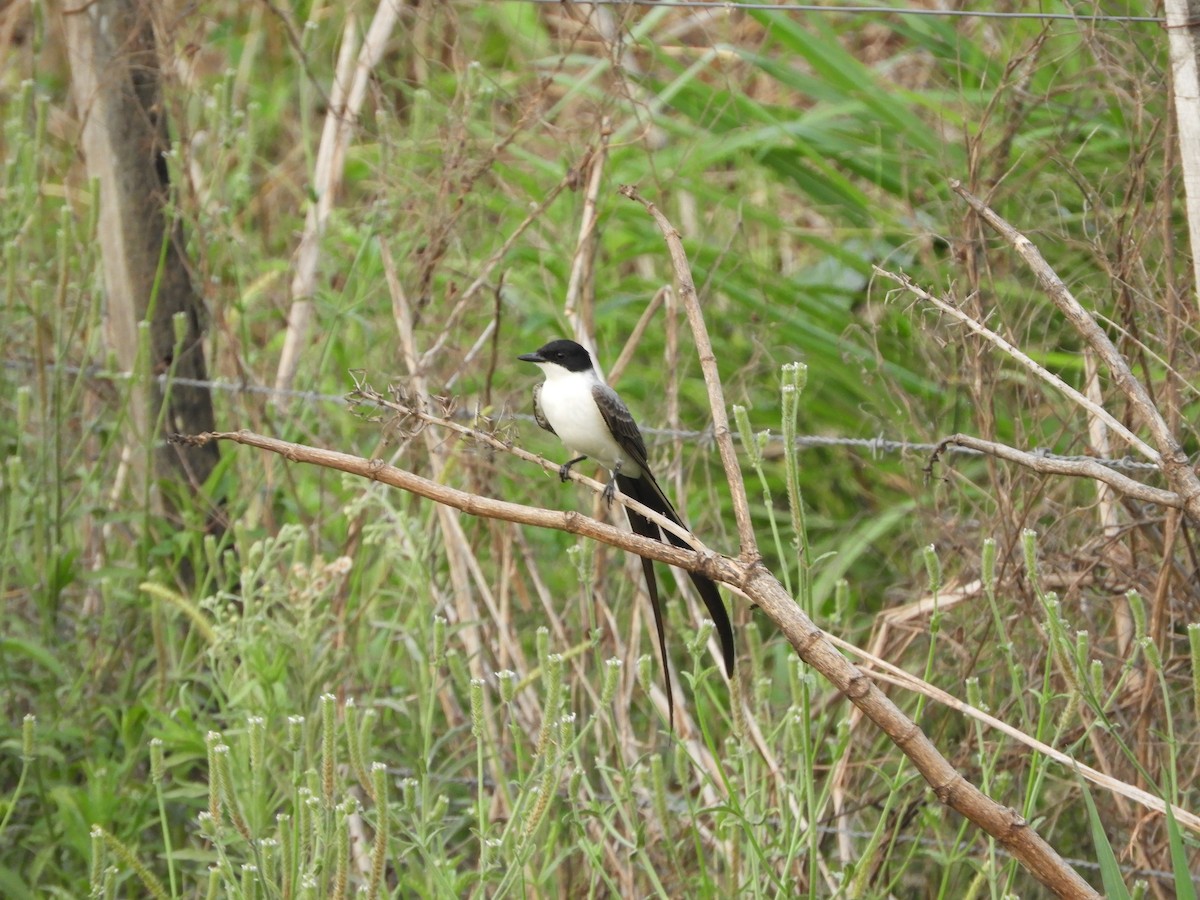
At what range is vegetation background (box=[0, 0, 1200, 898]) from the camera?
7.52ft

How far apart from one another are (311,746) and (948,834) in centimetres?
137

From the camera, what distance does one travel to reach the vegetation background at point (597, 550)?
7.52ft

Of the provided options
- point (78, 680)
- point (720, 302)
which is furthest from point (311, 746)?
point (720, 302)

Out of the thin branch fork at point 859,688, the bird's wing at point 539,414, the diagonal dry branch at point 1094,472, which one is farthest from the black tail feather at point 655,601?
the diagonal dry branch at point 1094,472

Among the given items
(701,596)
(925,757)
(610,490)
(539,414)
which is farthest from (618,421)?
(925,757)

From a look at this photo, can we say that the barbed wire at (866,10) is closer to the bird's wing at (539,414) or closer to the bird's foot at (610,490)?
the bird's wing at (539,414)

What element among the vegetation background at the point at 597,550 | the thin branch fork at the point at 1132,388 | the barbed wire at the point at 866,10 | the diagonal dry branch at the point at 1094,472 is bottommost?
the vegetation background at the point at 597,550

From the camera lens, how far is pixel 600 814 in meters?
2.18

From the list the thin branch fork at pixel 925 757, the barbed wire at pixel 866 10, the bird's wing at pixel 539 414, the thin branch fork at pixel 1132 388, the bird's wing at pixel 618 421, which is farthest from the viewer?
the bird's wing at pixel 539 414

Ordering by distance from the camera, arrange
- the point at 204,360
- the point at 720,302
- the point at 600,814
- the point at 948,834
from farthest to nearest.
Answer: the point at 720,302 → the point at 204,360 → the point at 948,834 → the point at 600,814

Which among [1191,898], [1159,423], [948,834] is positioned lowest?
[948,834]

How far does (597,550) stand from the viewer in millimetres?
3195

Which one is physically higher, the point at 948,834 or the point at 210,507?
the point at 210,507

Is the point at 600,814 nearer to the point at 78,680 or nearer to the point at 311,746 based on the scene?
the point at 311,746
